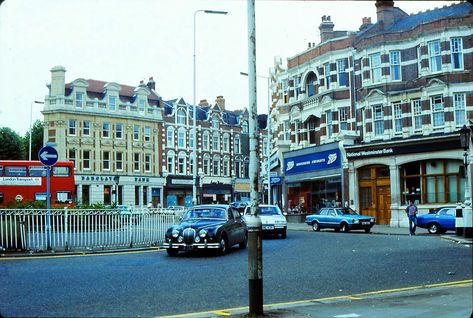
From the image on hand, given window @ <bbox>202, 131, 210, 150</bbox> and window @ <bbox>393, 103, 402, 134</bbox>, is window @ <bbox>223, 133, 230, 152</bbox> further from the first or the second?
window @ <bbox>393, 103, 402, 134</bbox>

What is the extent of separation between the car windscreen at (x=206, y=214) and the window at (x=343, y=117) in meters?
21.7

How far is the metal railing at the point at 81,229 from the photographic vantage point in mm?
15383

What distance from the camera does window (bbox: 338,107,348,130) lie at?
121ft

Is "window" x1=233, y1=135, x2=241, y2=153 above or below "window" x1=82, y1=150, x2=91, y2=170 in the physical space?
above

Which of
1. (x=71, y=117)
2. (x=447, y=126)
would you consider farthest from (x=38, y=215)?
(x=71, y=117)

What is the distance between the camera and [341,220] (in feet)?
93.3

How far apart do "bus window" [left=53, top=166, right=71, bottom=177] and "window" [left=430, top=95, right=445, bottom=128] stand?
21.3 metres

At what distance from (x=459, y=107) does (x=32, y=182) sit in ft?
78.6

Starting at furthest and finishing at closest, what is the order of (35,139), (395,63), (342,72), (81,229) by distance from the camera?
(35,139), (342,72), (395,63), (81,229)

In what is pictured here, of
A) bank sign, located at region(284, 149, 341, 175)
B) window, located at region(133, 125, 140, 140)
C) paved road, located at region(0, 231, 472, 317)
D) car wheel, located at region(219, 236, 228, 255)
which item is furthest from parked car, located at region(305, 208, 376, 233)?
window, located at region(133, 125, 140, 140)

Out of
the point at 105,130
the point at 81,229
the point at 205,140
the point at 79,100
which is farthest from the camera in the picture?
the point at 205,140

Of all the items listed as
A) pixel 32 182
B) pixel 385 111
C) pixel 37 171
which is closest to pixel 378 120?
pixel 385 111

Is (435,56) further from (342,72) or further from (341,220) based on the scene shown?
(341,220)

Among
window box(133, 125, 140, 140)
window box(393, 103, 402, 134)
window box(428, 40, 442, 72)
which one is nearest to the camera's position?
window box(428, 40, 442, 72)
